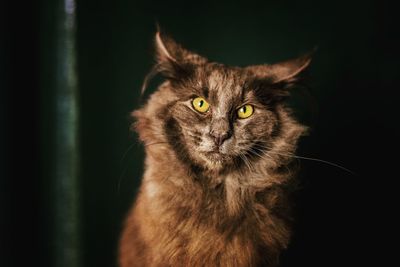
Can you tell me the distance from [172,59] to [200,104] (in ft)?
0.58

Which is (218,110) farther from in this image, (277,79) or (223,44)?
(223,44)

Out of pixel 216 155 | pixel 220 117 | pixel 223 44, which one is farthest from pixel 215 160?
pixel 223 44

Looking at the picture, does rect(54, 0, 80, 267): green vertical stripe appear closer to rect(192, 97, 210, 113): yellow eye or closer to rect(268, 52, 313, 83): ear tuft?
rect(192, 97, 210, 113): yellow eye

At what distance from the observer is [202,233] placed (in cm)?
140

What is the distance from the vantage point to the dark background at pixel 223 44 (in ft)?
5.32

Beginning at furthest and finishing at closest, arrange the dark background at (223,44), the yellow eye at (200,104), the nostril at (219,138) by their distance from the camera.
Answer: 1. the dark background at (223,44)
2. the yellow eye at (200,104)
3. the nostril at (219,138)

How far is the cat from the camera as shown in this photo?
1.38 m

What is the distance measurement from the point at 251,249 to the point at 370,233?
1.83 feet

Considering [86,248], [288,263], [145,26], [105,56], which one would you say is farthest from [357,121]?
[86,248]

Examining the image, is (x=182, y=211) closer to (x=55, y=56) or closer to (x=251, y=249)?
(x=251, y=249)

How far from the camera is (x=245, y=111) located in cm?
144

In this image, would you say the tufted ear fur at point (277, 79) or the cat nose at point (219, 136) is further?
the tufted ear fur at point (277, 79)

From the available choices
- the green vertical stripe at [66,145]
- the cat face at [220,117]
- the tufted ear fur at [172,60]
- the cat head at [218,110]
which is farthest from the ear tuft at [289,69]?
the green vertical stripe at [66,145]

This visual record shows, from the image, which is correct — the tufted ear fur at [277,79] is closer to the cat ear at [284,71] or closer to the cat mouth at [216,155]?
the cat ear at [284,71]
